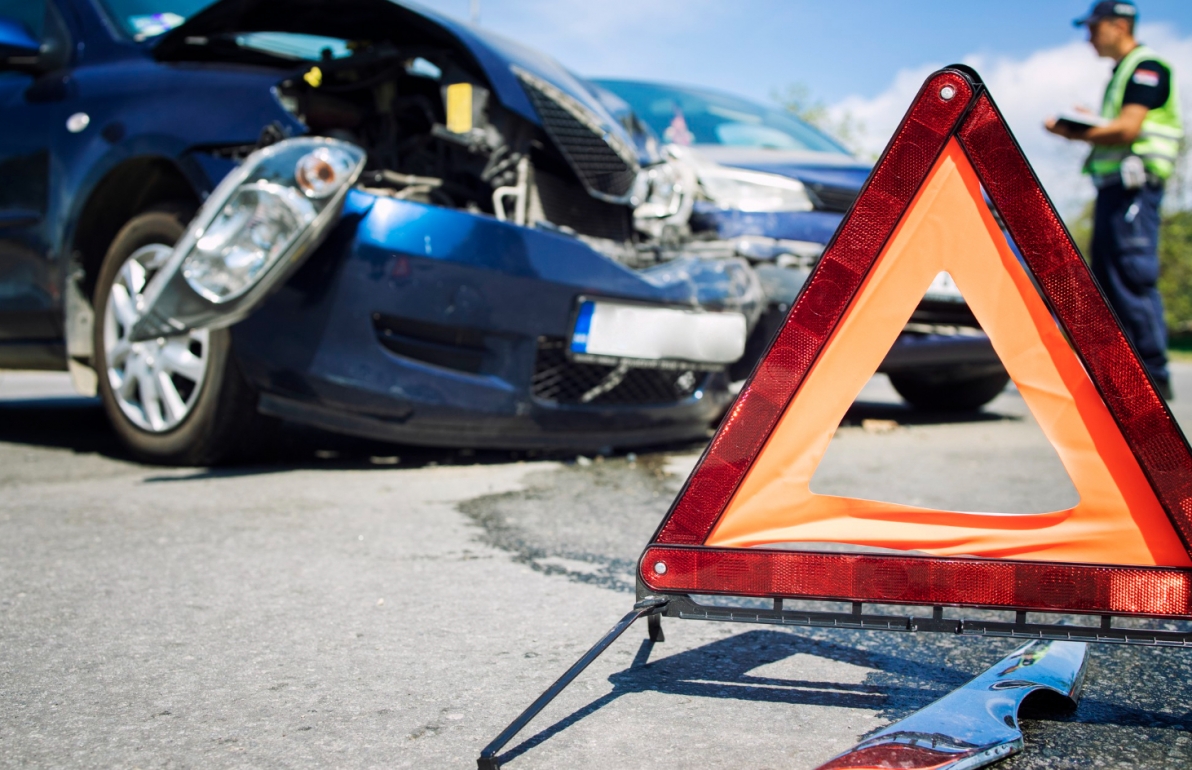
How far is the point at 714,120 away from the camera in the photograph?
19.7ft

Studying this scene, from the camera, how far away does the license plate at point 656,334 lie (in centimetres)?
350

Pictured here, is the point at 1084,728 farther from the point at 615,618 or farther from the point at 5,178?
the point at 5,178

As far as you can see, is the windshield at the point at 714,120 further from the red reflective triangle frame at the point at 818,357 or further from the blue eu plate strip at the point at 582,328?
the red reflective triangle frame at the point at 818,357

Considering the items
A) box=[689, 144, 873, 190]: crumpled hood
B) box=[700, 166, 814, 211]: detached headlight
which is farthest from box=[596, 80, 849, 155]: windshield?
box=[700, 166, 814, 211]: detached headlight

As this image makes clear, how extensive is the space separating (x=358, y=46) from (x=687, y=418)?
1.76m

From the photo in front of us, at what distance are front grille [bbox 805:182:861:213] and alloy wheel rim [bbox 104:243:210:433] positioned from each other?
2.74 meters

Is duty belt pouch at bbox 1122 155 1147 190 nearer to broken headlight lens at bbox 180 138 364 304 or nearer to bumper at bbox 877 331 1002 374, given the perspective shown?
bumper at bbox 877 331 1002 374

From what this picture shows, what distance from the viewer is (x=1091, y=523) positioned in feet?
5.27

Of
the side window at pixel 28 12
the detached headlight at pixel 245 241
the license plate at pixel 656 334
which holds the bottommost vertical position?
the license plate at pixel 656 334

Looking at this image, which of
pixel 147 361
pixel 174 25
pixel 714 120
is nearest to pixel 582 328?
pixel 147 361

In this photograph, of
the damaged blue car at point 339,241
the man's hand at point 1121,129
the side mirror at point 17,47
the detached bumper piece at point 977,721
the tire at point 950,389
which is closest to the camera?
the detached bumper piece at point 977,721

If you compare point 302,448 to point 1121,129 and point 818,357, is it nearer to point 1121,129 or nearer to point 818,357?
point 818,357

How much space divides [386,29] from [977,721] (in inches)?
125

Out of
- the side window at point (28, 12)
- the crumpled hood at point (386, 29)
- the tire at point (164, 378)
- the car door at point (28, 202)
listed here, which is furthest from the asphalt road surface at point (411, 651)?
the side window at point (28, 12)
